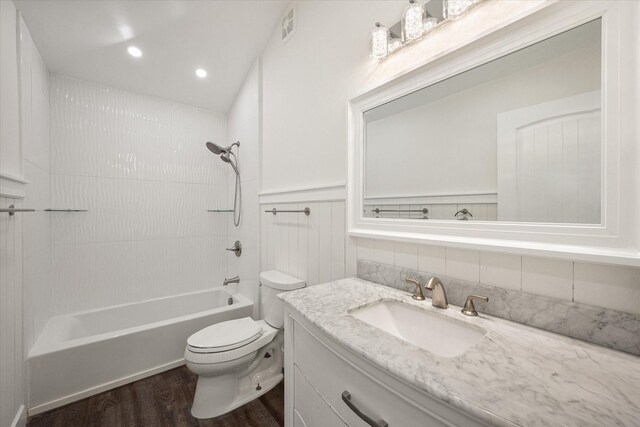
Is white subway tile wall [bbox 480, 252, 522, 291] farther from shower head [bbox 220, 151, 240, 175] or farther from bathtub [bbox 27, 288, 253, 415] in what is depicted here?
shower head [bbox 220, 151, 240, 175]

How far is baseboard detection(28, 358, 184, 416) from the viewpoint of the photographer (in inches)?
58.6

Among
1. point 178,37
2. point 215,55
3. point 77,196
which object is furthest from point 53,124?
point 215,55

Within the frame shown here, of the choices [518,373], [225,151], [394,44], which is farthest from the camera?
[225,151]

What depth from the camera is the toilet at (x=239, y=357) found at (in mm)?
1432

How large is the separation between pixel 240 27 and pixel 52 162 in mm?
1902

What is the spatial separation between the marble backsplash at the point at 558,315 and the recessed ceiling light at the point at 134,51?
8.64ft

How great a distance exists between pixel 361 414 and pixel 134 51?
9.04 feet

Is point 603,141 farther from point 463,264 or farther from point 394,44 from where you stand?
point 394,44

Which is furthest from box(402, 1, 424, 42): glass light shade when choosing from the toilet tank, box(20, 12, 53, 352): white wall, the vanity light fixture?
box(20, 12, 53, 352): white wall

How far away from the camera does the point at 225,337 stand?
154 centimetres

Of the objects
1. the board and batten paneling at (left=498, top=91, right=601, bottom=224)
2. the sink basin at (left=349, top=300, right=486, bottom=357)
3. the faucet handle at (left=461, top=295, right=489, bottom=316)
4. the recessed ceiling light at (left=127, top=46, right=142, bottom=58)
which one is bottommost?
the sink basin at (left=349, top=300, right=486, bottom=357)

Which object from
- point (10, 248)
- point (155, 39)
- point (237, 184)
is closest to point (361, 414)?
point (10, 248)

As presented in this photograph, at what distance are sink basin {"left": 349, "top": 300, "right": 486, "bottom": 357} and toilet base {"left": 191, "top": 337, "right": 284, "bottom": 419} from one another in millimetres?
1063

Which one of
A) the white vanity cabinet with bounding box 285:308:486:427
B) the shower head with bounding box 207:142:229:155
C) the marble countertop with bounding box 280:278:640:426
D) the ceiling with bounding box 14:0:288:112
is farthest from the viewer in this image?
the shower head with bounding box 207:142:229:155
